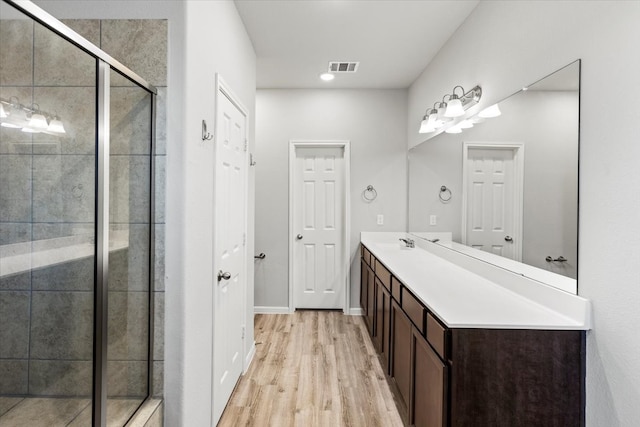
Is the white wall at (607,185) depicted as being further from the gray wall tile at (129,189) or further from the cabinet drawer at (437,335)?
the gray wall tile at (129,189)

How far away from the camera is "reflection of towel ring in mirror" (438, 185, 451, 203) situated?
3.09m

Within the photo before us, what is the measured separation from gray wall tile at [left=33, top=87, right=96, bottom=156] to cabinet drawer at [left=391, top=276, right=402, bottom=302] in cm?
186

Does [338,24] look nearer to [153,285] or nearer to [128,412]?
[153,285]

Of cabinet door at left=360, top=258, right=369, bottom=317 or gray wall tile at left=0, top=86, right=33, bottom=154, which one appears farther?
cabinet door at left=360, top=258, right=369, bottom=317

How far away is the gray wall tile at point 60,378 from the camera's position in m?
1.25

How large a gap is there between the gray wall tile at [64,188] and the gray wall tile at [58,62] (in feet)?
0.84

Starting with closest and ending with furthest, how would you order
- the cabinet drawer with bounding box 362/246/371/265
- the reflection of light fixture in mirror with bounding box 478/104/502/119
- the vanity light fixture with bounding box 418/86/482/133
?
the reflection of light fixture in mirror with bounding box 478/104/502/119 < the vanity light fixture with bounding box 418/86/482/133 < the cabinet drawer with bounding box 362/246/371/265

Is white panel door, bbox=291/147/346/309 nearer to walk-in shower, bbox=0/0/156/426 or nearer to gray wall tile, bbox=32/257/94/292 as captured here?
walk-in shower, bbox=0/0/156/426

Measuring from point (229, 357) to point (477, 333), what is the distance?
1.67 meters

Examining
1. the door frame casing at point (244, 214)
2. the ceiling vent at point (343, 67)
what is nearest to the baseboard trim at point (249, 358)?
the door frame casing at point (244, 214)

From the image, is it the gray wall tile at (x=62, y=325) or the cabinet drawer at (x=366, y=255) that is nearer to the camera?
the gray wall tile at (x=62, y=325)

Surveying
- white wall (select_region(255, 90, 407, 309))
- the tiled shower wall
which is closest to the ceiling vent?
white wall (select_region(255, 90, 407, 309))

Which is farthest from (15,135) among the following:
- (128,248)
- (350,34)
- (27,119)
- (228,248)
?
(350,34)

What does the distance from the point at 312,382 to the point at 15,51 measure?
255cm
